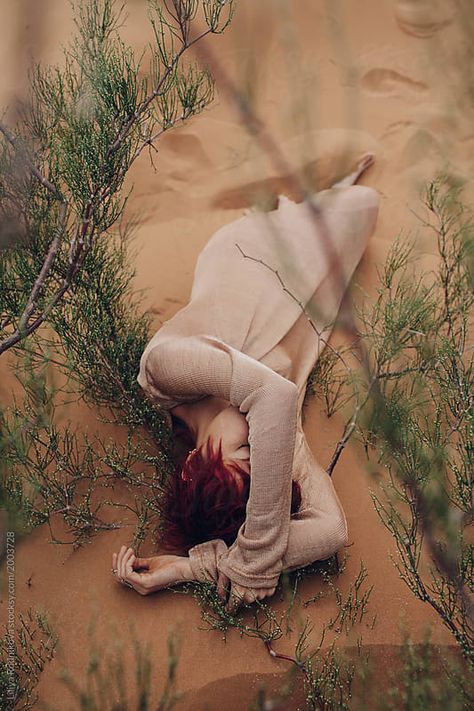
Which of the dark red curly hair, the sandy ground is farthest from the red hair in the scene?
the sandy ground

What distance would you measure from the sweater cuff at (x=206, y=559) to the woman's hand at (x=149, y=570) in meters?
0.04

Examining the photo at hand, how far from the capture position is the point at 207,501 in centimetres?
204

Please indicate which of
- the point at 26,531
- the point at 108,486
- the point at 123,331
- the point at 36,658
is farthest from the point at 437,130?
the point at 36,658

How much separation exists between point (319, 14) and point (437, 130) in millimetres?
976

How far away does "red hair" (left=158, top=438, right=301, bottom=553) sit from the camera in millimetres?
2023

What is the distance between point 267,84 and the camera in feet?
12.3

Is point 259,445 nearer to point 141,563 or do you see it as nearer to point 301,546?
point 301,546

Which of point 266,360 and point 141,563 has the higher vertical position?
point 266,360

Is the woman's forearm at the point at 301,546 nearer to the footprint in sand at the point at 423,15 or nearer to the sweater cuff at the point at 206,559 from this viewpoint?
the sweater cuff at the point at 206,559

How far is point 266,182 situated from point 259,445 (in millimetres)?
1566

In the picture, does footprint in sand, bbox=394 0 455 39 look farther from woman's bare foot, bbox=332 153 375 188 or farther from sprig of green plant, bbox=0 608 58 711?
sprig of green plant, bbox=0 608 58 711

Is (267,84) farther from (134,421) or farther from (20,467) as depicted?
(20,467)

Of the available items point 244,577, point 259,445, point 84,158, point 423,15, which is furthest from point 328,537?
point 423,15

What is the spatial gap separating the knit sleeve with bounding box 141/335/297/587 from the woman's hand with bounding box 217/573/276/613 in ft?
0.08
